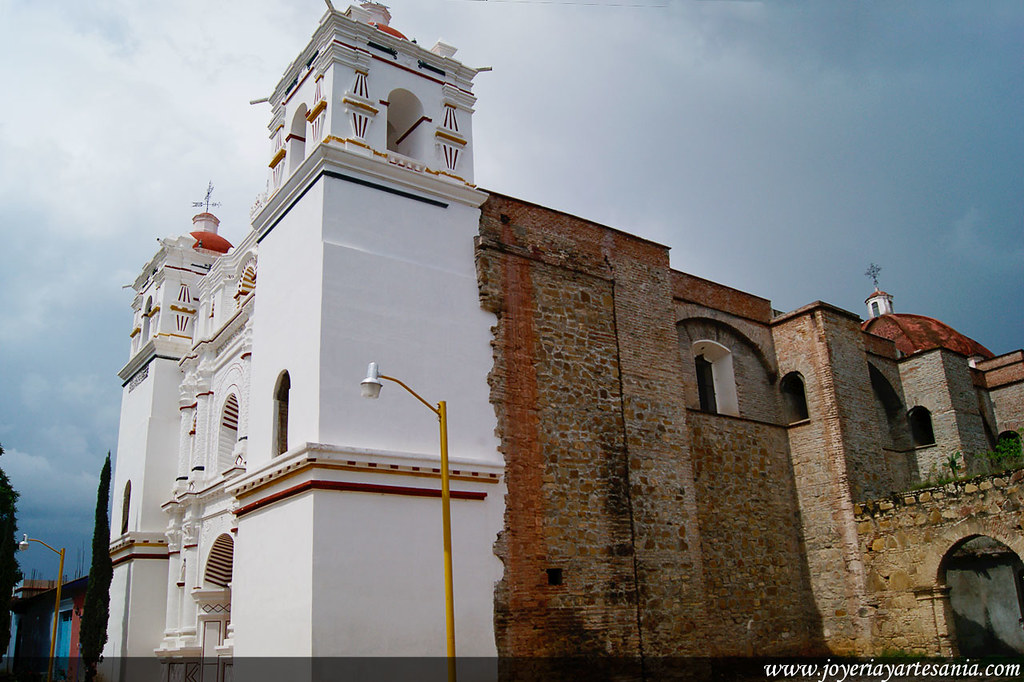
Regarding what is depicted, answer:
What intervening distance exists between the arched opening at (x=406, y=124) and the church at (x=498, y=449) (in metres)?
0.06

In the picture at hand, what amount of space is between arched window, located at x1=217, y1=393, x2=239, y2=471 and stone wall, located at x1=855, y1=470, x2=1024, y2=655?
43.6ft

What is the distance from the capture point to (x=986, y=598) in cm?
1700

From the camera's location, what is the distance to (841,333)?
61.5 ft

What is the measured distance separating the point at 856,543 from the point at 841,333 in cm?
467

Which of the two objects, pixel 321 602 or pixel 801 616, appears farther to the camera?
pixel 801 616

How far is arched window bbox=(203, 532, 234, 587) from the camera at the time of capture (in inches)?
709

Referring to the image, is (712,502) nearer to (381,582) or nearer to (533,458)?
(533,458)

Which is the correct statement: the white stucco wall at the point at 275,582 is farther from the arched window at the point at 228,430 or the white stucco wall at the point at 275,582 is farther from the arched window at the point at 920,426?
the arched window at the point at 920,426

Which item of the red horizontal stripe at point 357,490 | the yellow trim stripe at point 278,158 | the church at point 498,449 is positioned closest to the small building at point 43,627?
the church at point 498,449

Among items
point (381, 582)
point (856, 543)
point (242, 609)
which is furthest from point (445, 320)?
point (856, 543)

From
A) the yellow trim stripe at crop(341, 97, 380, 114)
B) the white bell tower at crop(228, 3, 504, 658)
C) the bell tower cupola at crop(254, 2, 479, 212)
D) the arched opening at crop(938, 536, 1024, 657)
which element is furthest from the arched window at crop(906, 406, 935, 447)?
the yellow trim stripe at crop(341, 97, 380, 114)

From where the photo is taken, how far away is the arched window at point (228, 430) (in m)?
18.8

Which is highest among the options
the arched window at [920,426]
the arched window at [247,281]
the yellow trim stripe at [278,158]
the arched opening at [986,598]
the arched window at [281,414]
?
the yellow trim stripe at [278,158]

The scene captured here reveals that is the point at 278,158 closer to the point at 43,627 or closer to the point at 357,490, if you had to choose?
the point at 357,490
